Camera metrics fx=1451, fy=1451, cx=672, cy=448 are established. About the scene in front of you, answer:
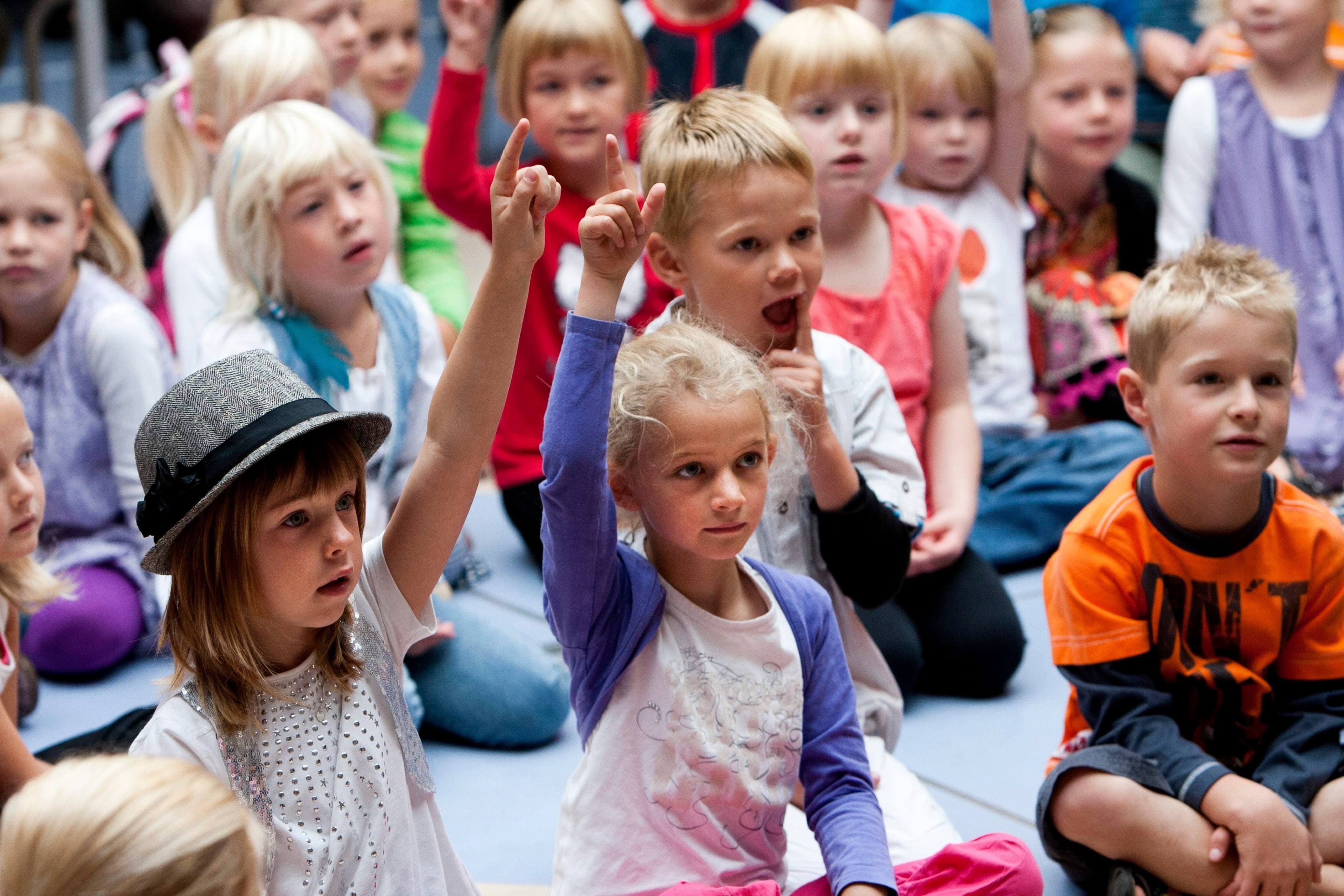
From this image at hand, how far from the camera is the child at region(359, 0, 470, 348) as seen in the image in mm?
2938

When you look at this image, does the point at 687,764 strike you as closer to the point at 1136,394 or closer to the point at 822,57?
the point at 1136,394

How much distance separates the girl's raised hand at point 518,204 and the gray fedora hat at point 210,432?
19 centimetres

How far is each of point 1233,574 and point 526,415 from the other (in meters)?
1.45

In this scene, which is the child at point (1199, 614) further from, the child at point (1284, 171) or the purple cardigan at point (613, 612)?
the child at point (1284, 171)

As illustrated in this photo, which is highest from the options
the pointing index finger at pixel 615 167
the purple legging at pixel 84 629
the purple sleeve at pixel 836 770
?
the pointing index finger at pixel 615 167

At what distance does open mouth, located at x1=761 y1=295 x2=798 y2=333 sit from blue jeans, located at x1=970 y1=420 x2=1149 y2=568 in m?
0.98

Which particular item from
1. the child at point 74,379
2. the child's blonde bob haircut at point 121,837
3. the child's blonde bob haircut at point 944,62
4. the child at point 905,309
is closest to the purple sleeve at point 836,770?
the child's blonde bob haircut at point 121,837

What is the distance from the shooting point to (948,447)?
2.26 metres

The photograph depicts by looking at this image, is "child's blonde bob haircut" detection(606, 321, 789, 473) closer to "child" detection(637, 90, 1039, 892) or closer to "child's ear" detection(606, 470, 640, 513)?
"child's ear" detection(606, 470, 640, 513)

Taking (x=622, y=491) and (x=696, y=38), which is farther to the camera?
(x=696, y=38)

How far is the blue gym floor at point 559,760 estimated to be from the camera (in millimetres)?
1808

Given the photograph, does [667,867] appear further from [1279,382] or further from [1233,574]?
[1279,382]

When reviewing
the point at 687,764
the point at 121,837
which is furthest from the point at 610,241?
the point at 121,837

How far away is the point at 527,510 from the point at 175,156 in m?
0.99
